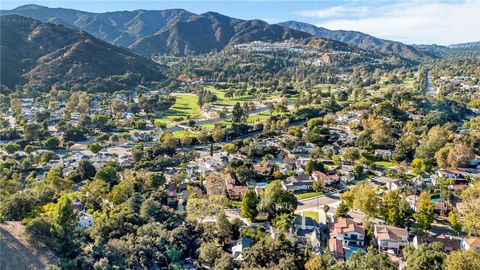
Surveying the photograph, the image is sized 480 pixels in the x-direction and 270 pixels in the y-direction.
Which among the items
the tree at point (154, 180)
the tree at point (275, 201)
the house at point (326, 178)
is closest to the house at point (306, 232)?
the tree at point (275, 201)

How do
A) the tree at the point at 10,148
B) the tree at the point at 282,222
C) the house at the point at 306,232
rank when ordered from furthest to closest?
1. the tree at the point at 10,148
2. the tree at the point at 282,222
3. the house at the point at 306,232

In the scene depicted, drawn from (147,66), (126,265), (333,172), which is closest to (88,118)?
(333,172)

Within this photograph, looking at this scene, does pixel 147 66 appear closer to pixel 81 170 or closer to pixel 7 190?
pixel 81 170

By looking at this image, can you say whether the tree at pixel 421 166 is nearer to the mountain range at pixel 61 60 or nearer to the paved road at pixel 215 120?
the paved road at pixel 215 120

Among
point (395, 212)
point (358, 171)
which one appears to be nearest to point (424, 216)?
point (395, 212)

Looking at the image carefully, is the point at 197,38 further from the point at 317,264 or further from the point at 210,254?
the point at 317,264
